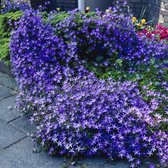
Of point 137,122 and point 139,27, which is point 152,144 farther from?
point 139,27

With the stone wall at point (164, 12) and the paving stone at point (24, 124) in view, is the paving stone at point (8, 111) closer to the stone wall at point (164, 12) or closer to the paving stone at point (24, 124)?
the paving stone at point (24, 124)

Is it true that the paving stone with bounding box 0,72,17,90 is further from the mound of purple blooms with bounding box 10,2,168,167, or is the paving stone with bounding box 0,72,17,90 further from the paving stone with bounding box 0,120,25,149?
the paving stone with bounding box 0,120,25,149

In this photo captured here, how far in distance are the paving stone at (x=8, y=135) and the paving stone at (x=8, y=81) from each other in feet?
3.45

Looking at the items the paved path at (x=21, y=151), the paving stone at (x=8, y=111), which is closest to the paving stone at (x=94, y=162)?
the paved path at (x=21, y=151)

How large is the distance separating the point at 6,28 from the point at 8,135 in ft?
7.00

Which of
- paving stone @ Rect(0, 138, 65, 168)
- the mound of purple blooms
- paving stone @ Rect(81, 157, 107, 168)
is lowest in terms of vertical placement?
paving stone @ Rect(0, 138, 65, 168)

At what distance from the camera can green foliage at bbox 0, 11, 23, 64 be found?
4492mm

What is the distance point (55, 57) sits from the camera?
3.80 m

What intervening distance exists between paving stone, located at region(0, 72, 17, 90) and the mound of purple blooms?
24.3 inches

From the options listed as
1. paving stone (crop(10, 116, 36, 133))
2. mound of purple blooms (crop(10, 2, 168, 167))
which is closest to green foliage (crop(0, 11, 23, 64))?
mound of purple blooms (crop(10, 2, 168, 167))

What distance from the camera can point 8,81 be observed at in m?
4.73

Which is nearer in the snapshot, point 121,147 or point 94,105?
point 121,147

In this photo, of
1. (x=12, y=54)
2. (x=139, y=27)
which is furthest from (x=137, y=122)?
(x=139, y=27)

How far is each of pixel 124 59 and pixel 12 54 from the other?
56.8 inches
